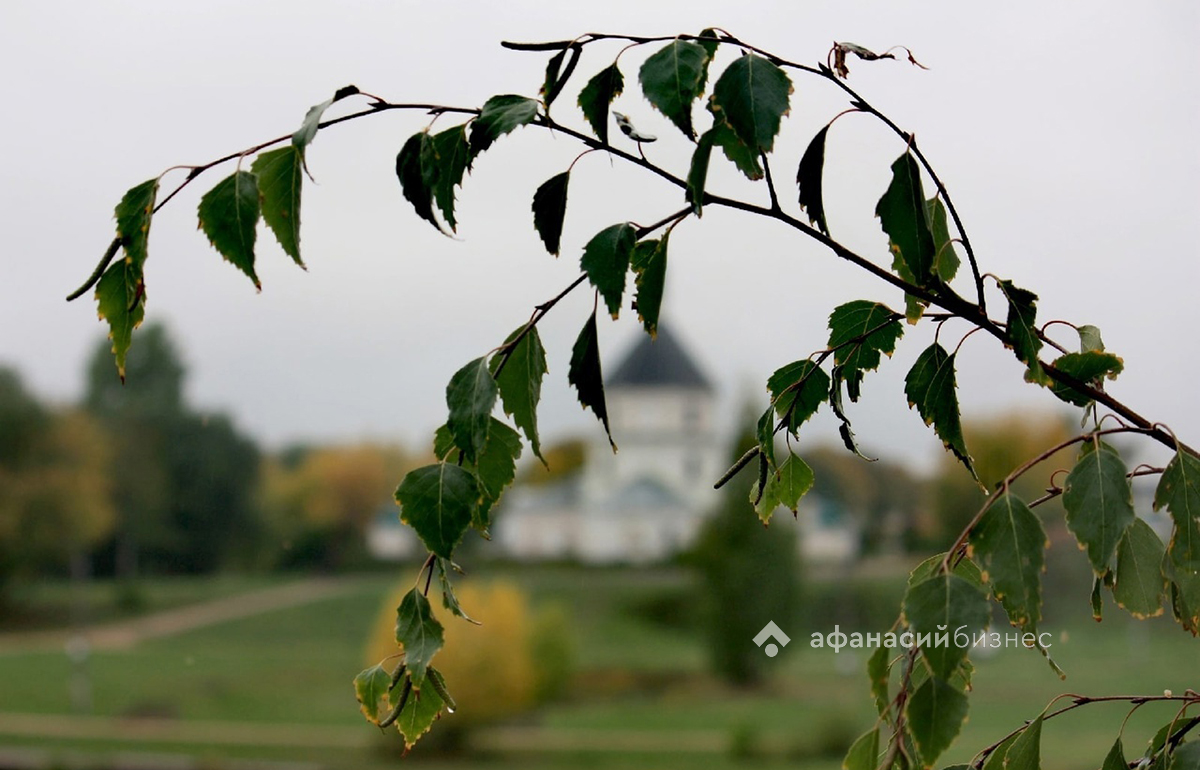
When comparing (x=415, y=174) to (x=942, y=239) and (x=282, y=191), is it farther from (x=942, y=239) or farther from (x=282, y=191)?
(x=942, y=239)

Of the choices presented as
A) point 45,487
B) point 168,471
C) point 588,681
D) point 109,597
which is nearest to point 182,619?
point 109,597

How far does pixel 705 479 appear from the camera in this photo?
635 inches

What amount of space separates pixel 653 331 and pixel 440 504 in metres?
0.06

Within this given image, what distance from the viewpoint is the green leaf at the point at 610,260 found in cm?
25

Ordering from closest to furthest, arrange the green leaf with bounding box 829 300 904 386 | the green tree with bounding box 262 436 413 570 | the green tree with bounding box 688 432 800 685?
the green leaf with bounding box 829 300 904 386, the green tree with bounding box 262 436 413 570, the green tree with bounding box 688 432 800 685

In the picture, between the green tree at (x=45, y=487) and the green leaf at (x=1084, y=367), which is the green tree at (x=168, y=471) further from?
the green leaf at (x=1084, y=367)

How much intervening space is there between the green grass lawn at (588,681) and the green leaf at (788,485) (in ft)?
35.7

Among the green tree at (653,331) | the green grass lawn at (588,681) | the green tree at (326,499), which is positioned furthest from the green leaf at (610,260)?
the green tree at (326,499)

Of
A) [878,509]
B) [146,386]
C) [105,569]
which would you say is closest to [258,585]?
[105,569]

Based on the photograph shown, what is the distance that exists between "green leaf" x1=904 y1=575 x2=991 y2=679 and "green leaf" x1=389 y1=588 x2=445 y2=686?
0.33 feet

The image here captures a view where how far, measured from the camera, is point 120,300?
0.25m

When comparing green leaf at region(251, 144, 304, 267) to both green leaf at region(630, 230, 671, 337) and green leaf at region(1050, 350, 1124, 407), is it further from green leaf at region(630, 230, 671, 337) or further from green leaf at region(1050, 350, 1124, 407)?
green leaf at region(1050, 350, 1124, 407)

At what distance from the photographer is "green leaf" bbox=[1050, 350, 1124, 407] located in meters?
0.30

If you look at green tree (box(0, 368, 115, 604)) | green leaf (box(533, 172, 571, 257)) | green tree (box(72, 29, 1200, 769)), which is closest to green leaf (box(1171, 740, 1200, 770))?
green tree (box(72, 29, 1200, 769))
